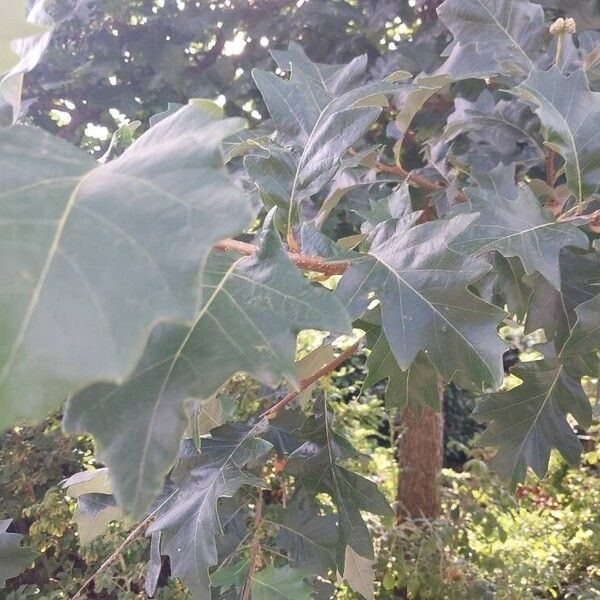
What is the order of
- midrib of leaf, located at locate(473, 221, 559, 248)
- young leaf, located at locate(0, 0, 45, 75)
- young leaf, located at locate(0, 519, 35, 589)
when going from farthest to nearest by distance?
young leaf, located at locate(0, 519, 35, 589) → midrib of leaf, located at locate(473, 221, 559, 248) → young leaf, located at locate(0, 0, 45, 75)

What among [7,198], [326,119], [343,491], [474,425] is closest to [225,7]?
[326,119]

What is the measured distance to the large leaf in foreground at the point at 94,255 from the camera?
0.91 feet

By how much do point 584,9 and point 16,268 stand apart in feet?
4.47

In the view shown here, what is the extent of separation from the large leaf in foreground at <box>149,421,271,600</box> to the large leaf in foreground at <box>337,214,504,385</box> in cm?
27

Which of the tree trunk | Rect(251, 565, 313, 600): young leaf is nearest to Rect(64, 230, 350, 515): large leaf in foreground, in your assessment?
Rect(251, 565, 313, 600): young leaf

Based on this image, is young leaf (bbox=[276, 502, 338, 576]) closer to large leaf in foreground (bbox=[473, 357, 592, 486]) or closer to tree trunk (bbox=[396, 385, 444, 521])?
large leaf in foreground (bbox=[473, 357, 592, 486])

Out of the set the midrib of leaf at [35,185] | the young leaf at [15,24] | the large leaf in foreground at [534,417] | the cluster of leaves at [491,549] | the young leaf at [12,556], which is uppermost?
the young leaf at [15,24]

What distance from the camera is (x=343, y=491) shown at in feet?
3.05

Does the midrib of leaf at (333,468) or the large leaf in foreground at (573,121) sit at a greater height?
the large leaf in foreground at (573,121)

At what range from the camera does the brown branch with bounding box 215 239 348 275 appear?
1.87ft

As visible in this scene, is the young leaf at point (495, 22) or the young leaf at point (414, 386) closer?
the young leaf at point (414, 386)

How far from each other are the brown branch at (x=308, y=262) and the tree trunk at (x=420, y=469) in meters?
1.65

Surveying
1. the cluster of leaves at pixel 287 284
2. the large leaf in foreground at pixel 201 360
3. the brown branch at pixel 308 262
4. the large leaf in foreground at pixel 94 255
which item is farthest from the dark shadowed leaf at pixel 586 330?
the large leaf in foreground at pixel 94 255

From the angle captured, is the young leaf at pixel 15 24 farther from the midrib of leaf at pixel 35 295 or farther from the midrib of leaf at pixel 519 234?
the midrib of leaf at pixel 519 234
